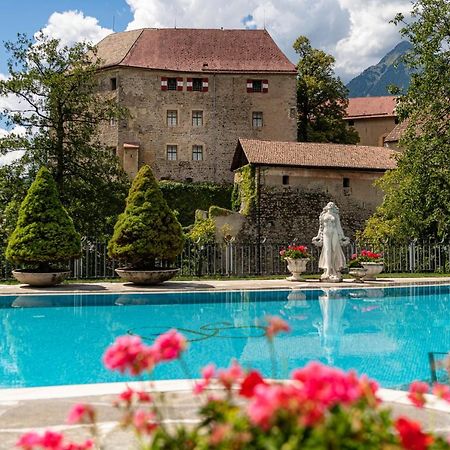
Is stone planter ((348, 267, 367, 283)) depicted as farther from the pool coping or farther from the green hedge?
the green hedge

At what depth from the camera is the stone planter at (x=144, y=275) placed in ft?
55.7

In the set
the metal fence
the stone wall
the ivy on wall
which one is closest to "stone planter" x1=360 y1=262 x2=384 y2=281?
the metal fence

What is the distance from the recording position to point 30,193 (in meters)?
17.0

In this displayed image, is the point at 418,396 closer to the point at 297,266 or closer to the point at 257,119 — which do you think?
the point at 297,266

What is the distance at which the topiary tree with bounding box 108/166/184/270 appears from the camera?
1703 centimetres

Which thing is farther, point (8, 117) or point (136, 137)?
point (136, 137)

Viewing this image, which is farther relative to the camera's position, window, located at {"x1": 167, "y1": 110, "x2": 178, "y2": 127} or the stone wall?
window, located at {"x1": 167, "y1": 110, "x2": 178, "y2": 127}

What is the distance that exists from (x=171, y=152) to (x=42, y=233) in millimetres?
28298

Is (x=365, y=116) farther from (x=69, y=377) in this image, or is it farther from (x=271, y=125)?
(x=69, y=377)

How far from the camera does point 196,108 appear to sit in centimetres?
4438

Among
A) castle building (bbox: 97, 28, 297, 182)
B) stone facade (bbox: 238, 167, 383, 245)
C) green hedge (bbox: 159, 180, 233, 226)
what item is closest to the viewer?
stone facade (bbox: 238, 167, 383, 245)

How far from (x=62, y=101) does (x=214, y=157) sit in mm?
18765

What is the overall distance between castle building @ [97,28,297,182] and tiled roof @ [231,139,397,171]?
10.8 meters

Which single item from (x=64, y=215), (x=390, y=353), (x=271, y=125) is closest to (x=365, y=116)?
(x=271, y=125)
